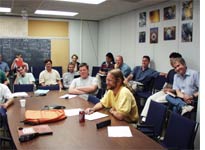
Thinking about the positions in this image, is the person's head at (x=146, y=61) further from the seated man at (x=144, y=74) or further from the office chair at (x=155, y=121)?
the office chair at (x=155, y=121)

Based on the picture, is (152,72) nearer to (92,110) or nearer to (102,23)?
(92,110)

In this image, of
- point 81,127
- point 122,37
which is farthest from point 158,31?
point 81,127

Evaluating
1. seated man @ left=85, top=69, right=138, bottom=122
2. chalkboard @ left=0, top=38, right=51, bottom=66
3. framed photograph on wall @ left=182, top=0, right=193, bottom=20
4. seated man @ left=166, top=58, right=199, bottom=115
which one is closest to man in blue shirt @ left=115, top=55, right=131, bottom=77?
framed photograph on wall @ left=182, top=0, right=193, bottom=20

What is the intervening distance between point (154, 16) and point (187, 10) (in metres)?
1.21

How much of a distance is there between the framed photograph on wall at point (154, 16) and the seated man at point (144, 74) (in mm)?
997

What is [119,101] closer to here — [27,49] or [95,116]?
[95,116]

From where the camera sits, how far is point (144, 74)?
5.93 m

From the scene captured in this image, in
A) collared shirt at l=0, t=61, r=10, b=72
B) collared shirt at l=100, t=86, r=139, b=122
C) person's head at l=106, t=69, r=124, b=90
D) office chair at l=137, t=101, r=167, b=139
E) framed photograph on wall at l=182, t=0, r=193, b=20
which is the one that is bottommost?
office chair at l=137, t=101, r=167, b=139

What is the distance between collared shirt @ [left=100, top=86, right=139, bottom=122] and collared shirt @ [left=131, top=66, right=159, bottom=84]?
2.79m

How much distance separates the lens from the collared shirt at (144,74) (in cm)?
580

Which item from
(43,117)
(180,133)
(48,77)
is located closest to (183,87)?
(180,133)

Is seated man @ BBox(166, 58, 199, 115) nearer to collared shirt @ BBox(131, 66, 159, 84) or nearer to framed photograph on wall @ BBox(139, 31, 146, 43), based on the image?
collared shirt @ BBox(131, 66, 159, 84)

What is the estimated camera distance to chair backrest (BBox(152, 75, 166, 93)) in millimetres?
5488

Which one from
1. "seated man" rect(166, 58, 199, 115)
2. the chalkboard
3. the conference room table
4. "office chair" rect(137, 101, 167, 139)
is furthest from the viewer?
the chalkboard
